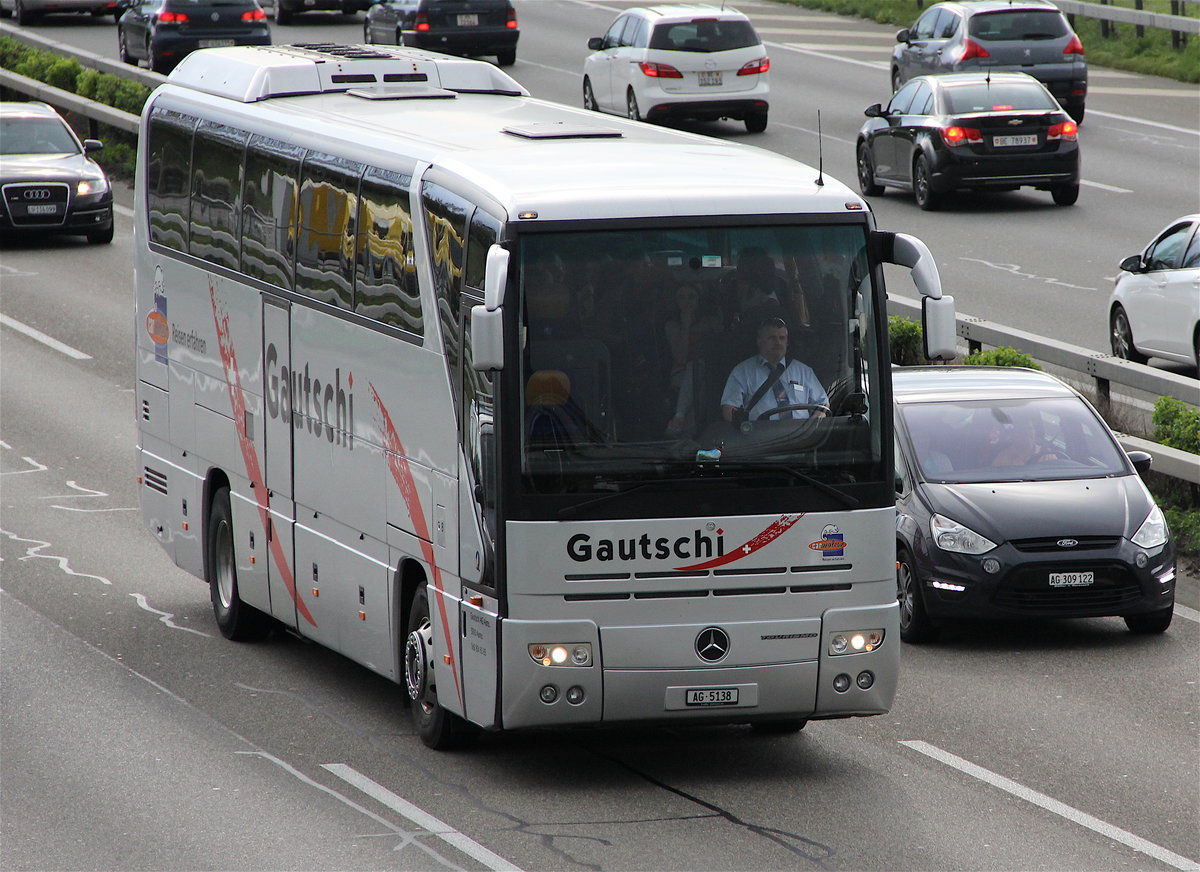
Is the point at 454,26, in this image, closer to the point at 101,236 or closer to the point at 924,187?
the point at 101,236

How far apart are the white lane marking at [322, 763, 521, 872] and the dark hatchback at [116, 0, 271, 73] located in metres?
32.3

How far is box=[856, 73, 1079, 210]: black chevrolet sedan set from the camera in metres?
28.7

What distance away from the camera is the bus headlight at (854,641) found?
1004 centimetres

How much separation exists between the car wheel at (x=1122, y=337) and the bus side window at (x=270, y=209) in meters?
10.3

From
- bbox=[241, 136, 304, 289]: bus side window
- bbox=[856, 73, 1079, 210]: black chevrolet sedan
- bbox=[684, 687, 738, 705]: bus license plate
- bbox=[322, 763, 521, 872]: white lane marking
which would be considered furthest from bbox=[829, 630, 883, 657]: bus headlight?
bbox=[856, 73, 1079, 210]: black chevrolet sedan

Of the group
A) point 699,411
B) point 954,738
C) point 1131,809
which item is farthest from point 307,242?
point 1131,809

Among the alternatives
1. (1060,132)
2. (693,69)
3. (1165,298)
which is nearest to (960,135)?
(1060,132)

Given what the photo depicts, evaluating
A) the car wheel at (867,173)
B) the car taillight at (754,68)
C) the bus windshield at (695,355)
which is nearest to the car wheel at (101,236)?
the car wheel at (867,173)

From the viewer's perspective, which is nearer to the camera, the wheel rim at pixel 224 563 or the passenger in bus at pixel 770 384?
the passenger in bus at pixel 770 384

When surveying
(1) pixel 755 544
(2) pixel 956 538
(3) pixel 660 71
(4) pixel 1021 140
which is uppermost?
(1) pixel 755 544

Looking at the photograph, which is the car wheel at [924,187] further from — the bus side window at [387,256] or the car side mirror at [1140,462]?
the bus side window at [387,256]

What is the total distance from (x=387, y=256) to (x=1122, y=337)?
11.3 m

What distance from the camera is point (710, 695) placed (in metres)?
9.95

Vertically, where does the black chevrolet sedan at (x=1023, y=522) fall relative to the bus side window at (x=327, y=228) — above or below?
below
